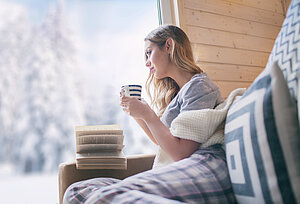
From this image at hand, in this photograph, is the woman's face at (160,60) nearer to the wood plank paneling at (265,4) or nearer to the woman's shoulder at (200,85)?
the woman's shoulder at (200,85)

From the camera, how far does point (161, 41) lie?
1.39 metres

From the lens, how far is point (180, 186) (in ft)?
2.08

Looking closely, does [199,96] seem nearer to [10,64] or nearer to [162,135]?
[162,135]

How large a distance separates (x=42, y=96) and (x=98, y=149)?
845 mm

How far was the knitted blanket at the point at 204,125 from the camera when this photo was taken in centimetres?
82

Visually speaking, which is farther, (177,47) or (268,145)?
(177,47)

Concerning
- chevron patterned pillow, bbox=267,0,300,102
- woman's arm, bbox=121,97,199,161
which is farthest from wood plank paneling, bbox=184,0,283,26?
chevron patterned pillow, bbox=267,0,300,102

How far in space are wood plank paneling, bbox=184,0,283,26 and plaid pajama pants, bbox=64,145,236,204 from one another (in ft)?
6.50

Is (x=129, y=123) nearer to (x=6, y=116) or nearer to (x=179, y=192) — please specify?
(x=6, y=116)

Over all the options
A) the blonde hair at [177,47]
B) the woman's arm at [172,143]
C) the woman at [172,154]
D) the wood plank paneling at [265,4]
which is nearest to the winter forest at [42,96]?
the woman at [172,154]

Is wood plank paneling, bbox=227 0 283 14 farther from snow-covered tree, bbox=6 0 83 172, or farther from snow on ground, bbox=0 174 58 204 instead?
snow on ground, bbox=0 174 58 204

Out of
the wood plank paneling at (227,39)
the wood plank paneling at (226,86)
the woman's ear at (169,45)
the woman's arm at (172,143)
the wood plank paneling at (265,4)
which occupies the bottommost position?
the woman's arm at (172,143)

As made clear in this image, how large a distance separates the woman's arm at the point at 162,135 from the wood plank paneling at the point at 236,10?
1616 mm

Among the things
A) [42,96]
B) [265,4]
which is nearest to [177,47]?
[42,96]
